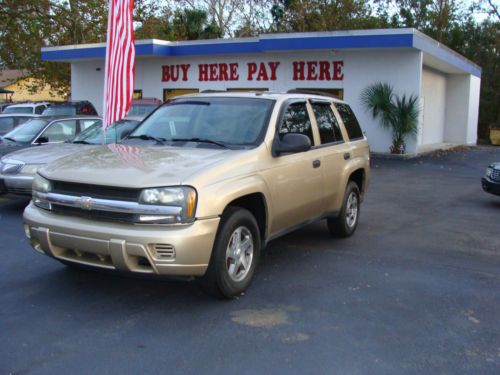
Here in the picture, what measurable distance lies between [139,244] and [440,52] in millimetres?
19720

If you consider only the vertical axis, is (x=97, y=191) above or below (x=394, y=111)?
below

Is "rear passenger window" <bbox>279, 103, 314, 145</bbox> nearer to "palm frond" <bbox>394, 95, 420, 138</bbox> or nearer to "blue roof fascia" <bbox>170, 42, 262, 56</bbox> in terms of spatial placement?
"palm frond" <bbox>394, 95, 420, 138</bbox>

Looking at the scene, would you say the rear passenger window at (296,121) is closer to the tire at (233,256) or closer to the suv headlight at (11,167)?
the tire at (233,256)

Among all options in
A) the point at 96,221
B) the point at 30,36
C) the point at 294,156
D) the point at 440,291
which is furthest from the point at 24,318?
the point at 30,36

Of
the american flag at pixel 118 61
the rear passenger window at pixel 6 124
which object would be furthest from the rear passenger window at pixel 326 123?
the rear passenger window at pixel 6 124

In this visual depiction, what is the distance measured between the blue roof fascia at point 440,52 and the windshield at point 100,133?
1182 cm

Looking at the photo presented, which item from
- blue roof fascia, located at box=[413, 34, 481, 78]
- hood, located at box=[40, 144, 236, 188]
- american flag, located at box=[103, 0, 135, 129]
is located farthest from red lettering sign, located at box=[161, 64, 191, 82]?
hood, located at box=[40, 144, 236, 188]

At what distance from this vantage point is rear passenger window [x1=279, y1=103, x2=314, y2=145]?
5762 mm

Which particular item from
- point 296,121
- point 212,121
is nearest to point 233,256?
point 212,121

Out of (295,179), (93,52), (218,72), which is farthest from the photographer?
(93,52)

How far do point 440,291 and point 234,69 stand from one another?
18642 mm

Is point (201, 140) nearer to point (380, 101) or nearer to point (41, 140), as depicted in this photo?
point (41, 140)

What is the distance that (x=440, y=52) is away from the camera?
2120cm

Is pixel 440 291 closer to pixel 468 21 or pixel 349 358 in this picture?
pixel 349 358
